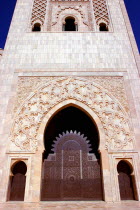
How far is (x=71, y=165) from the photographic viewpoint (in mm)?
4863

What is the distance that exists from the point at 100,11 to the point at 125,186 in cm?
669

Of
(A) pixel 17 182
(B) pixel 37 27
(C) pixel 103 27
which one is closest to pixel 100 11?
(C) pixel 103 27

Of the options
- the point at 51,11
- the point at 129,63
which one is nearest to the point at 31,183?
the point at 129,63

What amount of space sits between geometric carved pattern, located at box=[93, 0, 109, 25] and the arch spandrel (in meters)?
3.27

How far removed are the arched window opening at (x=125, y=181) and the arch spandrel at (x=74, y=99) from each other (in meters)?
0.51

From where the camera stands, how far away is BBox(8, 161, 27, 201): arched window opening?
14.2 feet

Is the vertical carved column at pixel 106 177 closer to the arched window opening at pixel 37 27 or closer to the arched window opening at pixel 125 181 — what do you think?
the arched window opening at pixel 125 181

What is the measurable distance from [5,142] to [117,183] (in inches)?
120

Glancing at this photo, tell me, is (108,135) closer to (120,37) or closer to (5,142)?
(5,142)

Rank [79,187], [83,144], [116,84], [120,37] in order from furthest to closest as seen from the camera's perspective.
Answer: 1. [120,37]
2. [116,84]
3. [83,144]
4. [79,187]

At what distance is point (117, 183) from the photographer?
4.25m

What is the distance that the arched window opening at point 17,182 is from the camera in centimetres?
434

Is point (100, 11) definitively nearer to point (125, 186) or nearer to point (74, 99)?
point (74, 99)

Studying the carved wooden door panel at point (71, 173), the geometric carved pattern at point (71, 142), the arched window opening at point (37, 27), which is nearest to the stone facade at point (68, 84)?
the arched window opening at point (37, 27)
